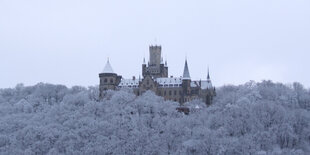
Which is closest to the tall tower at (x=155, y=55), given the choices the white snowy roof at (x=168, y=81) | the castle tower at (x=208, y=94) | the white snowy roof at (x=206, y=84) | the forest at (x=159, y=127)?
the white snowy roof at (x=168, y=81)

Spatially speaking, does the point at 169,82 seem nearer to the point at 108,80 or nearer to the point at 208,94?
the point at 208,94

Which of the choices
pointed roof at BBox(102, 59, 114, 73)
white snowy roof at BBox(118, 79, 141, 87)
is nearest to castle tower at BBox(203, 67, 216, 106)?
white snowy roof at BBox(118, 79, 141, 87)

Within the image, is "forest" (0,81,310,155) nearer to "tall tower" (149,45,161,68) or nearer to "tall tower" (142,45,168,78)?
"tall tower" (142,45,168,78)

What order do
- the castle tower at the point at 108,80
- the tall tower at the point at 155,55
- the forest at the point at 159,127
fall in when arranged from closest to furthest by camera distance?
the forest at the point at 159,127
the castle tower at the point at 108,80
the tall tower at the point at 155,55

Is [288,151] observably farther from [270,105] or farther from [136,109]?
[136,109]

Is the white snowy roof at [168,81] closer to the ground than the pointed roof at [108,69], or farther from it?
closer to the ground

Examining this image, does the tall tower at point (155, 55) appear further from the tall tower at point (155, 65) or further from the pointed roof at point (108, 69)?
the pointed roof at point (108, 69)

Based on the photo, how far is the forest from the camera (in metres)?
75.1

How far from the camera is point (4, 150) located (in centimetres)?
8219

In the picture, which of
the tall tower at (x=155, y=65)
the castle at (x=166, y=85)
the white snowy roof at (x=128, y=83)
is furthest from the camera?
the tall tower at (x=155, y=65)

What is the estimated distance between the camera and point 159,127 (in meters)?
84.6

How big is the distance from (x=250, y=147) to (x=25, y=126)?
3884cm

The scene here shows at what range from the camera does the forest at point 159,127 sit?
2958 inches

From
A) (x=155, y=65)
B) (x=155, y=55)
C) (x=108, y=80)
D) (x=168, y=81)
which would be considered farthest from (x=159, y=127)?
(x=155, y=55)
